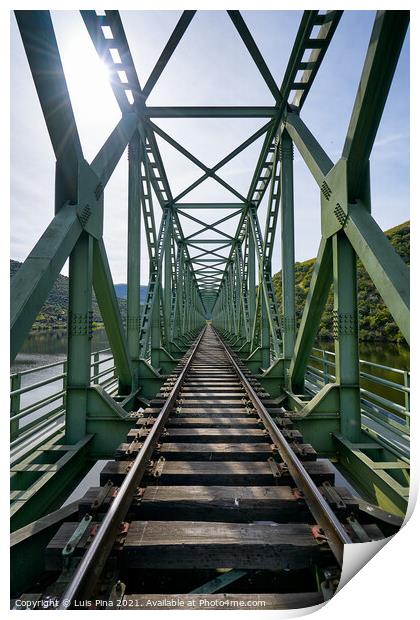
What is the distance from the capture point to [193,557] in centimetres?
206

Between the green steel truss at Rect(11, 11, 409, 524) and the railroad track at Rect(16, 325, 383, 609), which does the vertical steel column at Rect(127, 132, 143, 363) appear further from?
the railroad track at Rect(16, 325, 383, 609)

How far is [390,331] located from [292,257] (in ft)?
69.3

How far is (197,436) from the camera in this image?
12.5 feet

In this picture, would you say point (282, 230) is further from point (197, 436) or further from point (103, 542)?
point (103, 542)

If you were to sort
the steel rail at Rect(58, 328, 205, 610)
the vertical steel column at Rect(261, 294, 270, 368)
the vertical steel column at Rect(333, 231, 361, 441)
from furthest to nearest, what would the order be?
the vertical steel column at Rect(261, 294, 270, 368)
the vertical steel column at Rect(333, 231, 361, 441)
the steel rail at Rect(58, 328, 205, 610)

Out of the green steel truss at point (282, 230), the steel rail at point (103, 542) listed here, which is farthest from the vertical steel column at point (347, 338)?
the steel rail at point (103, 542)

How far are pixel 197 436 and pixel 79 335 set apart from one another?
2.06m

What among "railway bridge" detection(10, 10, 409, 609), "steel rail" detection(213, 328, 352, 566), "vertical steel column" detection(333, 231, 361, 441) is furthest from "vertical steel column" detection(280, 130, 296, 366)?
"steel rail" detection(213, 328, 352, 566)

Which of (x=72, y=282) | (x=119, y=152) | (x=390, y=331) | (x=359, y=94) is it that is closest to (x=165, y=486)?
(x=72, y=282)

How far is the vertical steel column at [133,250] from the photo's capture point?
23.5ft

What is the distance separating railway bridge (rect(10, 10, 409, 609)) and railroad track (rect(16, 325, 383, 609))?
11 millimetres

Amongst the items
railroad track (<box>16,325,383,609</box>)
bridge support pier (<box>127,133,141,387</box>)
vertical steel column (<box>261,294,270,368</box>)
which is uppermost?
bridge support pier (<box>127,133,141,387</box>)

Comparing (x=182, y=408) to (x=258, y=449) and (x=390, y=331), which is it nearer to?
(x=258, y=449)

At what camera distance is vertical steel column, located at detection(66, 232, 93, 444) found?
4.10m
